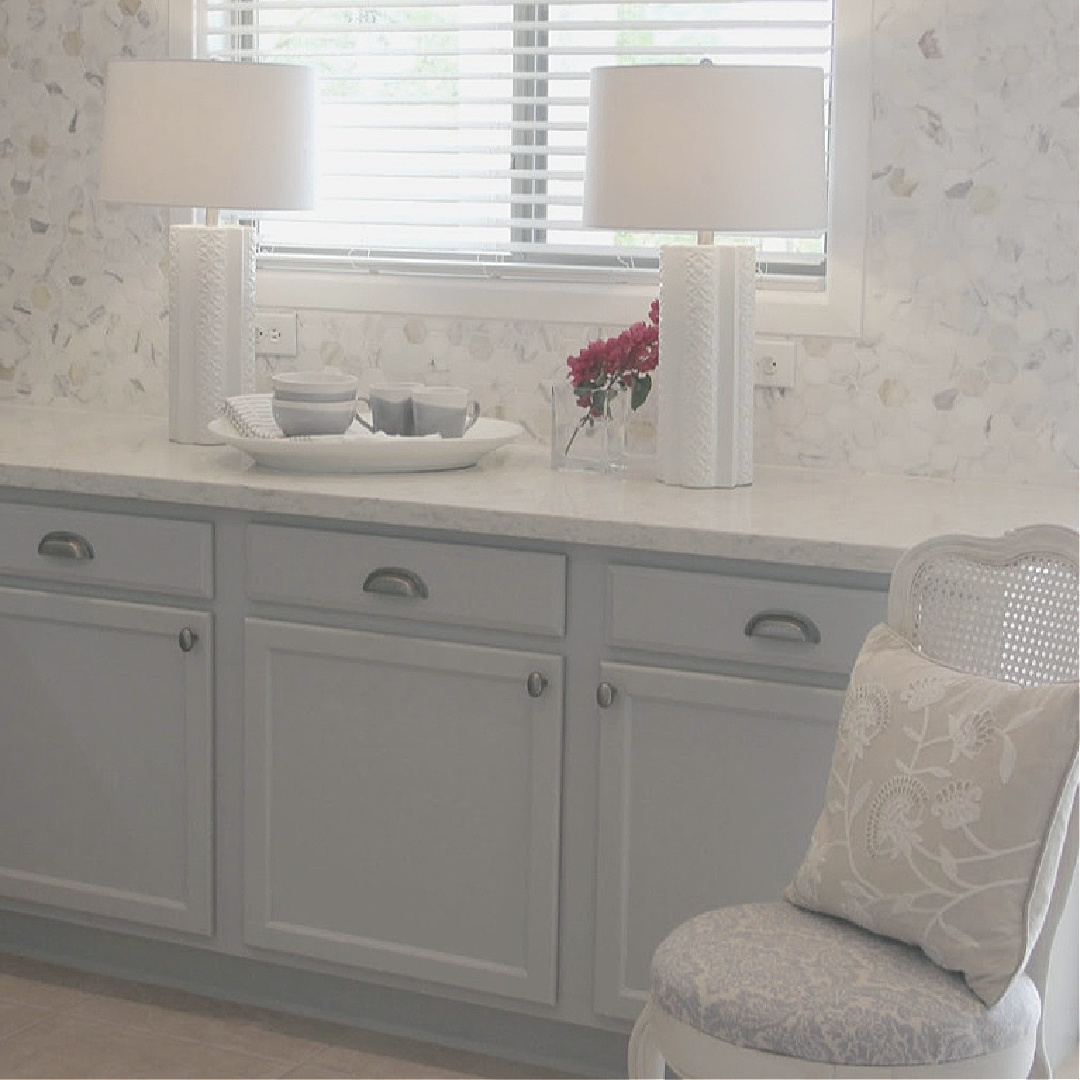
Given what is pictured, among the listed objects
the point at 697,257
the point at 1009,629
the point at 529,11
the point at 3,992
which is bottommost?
the point at 3,992

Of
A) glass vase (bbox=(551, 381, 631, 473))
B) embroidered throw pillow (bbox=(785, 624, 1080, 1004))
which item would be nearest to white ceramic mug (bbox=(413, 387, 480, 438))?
glass vase (bbox=(551, 381, 631, 473))

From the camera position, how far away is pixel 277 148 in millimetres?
3078

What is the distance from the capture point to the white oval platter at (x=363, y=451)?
9.37 feet

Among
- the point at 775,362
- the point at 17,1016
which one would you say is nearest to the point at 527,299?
the point at 775,362

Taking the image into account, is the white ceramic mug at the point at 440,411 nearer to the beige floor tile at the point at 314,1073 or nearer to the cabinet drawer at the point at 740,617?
the cabinet drawer at the point at 740,617

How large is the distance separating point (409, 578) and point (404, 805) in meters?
0.34

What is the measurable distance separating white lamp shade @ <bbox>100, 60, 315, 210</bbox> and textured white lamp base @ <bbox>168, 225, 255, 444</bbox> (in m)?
0.17

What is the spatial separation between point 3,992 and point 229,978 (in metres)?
0.37

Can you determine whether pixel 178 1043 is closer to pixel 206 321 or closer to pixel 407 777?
pixel 407 777

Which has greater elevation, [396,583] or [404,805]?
[396,583]

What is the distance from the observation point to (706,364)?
9.30 feet

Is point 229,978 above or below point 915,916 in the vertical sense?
below

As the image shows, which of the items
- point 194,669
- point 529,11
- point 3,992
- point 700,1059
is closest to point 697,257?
point 529,11

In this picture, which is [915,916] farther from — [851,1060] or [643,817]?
[643,817]
